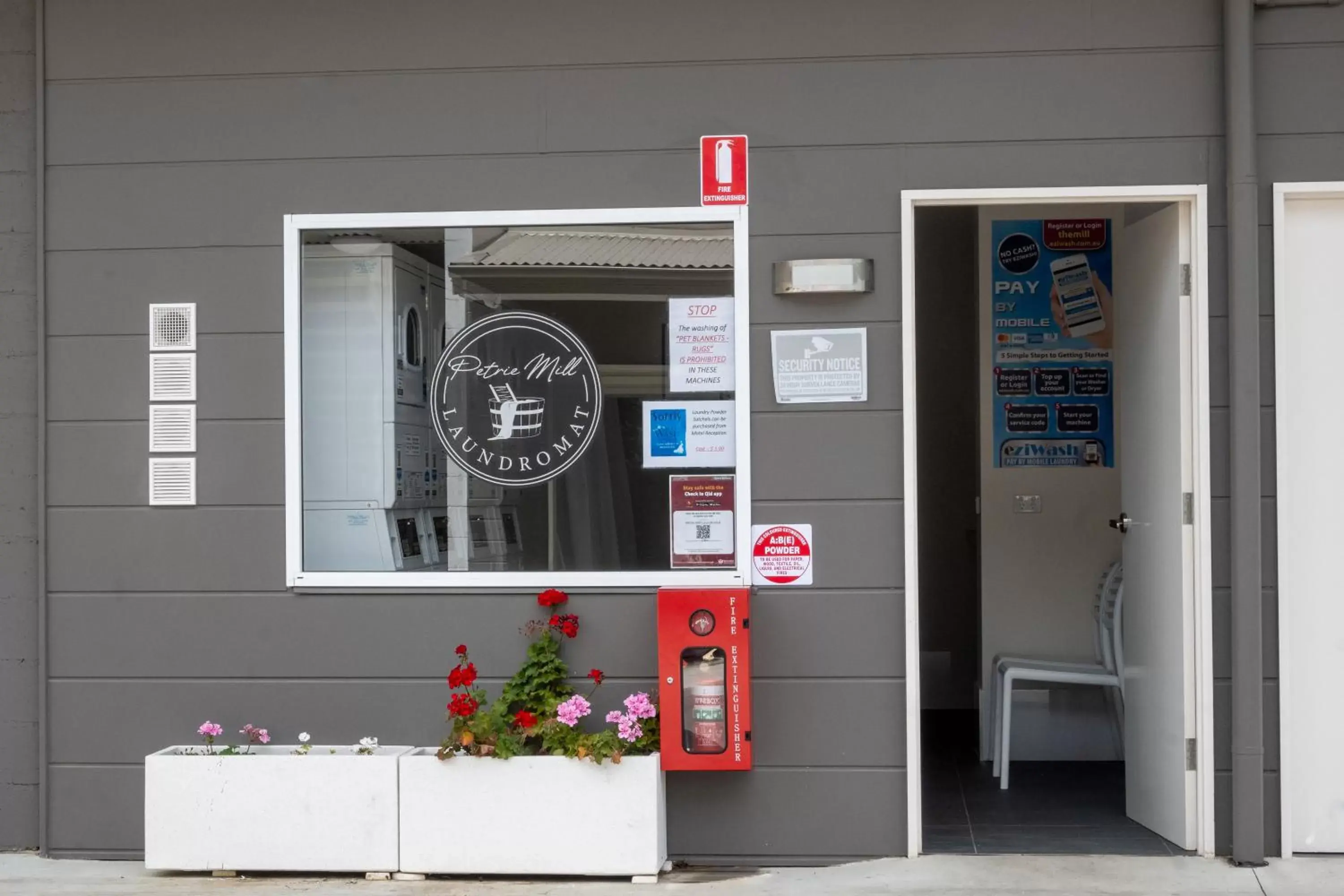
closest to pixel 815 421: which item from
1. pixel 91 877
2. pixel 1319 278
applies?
pixel 1319 278

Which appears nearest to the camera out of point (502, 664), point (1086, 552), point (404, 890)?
point (404, 890)

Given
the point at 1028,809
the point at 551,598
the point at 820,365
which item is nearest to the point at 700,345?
the point at 820,365

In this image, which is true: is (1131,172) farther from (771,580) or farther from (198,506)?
(198,506)

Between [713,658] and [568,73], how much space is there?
190cm

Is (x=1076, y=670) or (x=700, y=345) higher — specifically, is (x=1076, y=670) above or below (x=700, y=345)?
below

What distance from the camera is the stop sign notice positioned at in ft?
13.4

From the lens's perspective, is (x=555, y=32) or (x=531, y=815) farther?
(x=555, y=32)

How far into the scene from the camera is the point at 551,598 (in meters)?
4.05

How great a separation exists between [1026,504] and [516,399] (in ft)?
8.05

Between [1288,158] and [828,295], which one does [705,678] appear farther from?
[1288,158]

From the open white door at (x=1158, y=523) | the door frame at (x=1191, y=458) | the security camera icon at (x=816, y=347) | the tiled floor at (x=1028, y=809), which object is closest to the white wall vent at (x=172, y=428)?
the security camera icon at (x=816, y=347)

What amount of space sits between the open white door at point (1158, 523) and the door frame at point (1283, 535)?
0.25 m

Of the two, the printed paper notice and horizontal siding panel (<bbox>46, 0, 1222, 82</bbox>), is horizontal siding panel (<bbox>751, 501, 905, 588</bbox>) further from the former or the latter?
horizontal siding panel (<bbox>46, 0, 1222, 82</bbox>)

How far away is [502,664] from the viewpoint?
13.6ft
